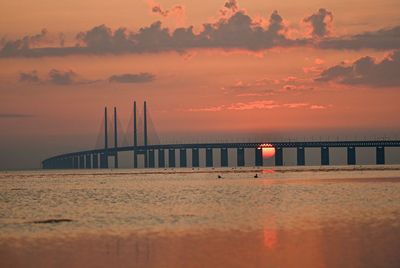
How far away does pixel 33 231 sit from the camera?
40375 millimetres

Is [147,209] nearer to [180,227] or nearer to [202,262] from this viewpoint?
[180,227]

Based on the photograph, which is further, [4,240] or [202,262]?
[4,240]

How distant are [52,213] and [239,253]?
25946 mm

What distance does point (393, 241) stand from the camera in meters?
32.2

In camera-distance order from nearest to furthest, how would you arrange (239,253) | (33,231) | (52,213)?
1. (239,253)
2. (33,231)
3. (52,213)

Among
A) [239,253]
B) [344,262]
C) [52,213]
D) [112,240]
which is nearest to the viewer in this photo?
[344,262]

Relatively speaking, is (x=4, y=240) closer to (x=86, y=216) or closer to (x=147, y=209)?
(x=86, y=216)

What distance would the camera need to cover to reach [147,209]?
183ft

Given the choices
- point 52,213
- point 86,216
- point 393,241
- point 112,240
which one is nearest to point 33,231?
point 112,240

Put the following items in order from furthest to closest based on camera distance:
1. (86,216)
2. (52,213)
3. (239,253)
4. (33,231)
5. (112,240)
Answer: (52,213) → (86,216) → (33,231) → (112,240) → (239,253)

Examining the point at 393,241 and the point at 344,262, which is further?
the point at 393,241

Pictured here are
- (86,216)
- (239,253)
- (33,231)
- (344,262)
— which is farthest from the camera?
(86,216)

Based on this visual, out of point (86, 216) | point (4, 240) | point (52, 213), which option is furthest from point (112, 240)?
point (52, 213)

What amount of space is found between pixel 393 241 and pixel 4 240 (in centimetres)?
1597
